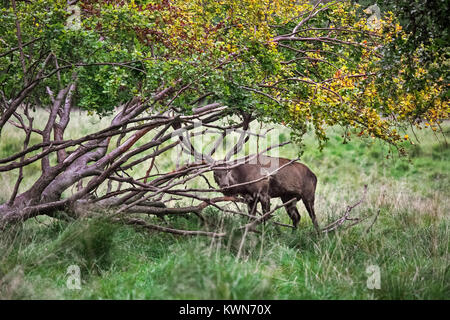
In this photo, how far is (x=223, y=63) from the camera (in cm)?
625

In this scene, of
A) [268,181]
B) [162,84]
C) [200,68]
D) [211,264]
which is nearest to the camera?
[211,264]

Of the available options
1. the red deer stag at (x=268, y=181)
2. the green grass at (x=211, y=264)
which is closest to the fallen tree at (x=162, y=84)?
the green grass at (x=211, y=264)

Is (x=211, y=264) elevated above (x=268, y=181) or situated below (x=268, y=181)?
below

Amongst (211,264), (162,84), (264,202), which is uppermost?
(162,84)

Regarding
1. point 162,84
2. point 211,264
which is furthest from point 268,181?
point 211,264

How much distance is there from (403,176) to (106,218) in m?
12.5

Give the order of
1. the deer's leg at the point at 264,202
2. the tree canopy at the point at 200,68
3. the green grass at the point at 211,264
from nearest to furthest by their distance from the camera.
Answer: the green grass at the point at 211,264
the tree canopy at the point at 200,68
the deer's leg at the point at 264,202

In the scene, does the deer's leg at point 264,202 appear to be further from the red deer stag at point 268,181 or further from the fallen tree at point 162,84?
the fallen tree at point 162,84

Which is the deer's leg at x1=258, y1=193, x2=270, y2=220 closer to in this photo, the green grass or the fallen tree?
the green grass

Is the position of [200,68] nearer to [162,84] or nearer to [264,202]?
[162,84]

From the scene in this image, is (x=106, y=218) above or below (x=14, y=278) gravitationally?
above

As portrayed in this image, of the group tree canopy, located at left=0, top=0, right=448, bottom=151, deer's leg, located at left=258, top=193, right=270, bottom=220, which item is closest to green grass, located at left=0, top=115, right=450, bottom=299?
deer's leg, located at left=258, top=193, right=270, bottom=220

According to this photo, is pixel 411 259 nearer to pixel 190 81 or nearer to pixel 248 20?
pixel 190 81

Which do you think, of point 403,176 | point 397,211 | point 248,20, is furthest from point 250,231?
point 403,176
